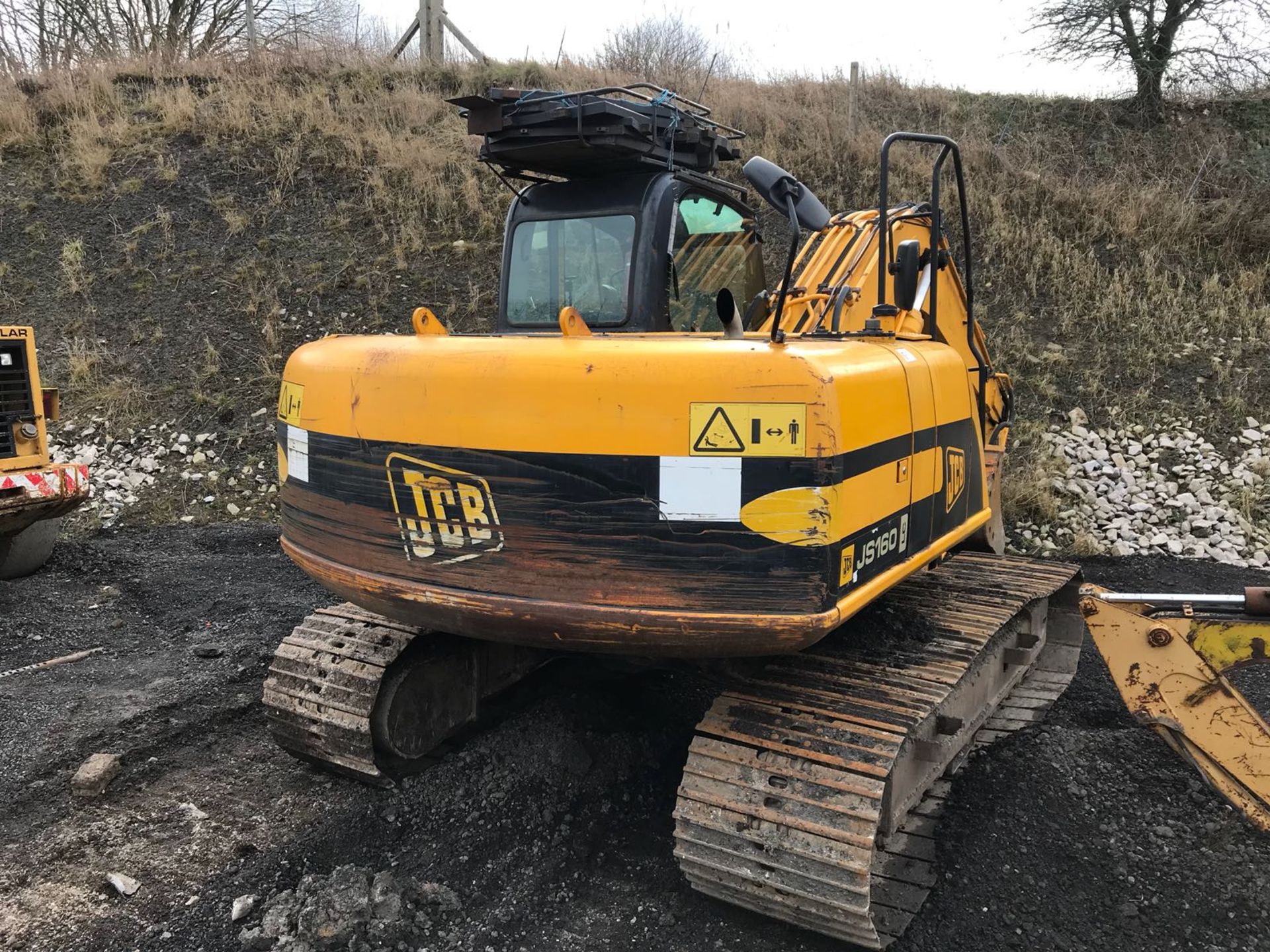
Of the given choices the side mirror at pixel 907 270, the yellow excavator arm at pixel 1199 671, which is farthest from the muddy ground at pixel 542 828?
the side mirror at pixel 907 270

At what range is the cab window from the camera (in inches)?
134

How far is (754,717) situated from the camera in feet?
9.38

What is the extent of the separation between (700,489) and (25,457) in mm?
5308

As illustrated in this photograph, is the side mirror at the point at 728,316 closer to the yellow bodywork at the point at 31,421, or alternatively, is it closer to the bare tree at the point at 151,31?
the yellow bodywork at the point at 31,421

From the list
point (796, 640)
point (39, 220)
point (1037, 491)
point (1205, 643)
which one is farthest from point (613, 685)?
point (39, 220)

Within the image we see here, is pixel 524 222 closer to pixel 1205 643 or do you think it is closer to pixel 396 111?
pixel 1205 643

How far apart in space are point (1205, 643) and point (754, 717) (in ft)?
4.47

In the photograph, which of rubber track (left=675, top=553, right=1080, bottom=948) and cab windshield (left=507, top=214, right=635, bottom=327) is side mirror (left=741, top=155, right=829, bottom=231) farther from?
rubber track (left=675, top=553, right=1080, bottom=948)

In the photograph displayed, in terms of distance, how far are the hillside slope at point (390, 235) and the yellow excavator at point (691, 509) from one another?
4630mm

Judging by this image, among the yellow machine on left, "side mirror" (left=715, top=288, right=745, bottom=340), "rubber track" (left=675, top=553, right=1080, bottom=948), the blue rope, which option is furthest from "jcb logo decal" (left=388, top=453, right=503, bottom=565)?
the yellow machine on left

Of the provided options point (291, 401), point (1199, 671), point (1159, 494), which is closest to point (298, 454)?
point (291, 401)

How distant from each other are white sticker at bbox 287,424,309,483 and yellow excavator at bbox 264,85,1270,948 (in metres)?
0.01

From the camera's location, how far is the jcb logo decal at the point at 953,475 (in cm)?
316

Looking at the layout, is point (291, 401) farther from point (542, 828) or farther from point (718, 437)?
point (542, 828)
